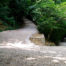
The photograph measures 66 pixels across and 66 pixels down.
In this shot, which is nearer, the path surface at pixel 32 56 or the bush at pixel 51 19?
the path surface at pixel 32 56

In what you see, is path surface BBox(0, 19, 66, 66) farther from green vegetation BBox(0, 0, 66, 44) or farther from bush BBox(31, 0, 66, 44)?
bush BBox(31, 0, 66, 44)

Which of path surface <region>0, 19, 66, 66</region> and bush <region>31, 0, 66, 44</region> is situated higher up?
path surface <region>0, 19, 66, 66</region>

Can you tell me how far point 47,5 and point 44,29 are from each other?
2.12 m

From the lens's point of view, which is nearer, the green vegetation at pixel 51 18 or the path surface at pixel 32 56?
the path surface at pixel 32 56

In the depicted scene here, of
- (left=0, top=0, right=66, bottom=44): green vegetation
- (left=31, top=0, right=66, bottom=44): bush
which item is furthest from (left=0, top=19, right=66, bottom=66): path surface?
(left=31, top=0, right=66, bottom=44): bush

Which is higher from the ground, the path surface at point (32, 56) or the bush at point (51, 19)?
the path surface at point (32, 56)

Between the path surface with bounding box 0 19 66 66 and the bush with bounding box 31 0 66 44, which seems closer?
the path surface with bounding box 0 19 66 66

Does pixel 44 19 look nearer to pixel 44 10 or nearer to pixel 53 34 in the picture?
pixel 44 10

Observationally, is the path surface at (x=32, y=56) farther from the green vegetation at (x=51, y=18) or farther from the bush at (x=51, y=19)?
the bush at (x=51, y=19)

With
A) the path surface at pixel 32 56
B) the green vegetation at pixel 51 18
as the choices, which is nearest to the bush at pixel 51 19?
the green vegetation at pixel 51 18

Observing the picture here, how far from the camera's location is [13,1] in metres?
15.9

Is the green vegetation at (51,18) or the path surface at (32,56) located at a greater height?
the path surface at (32,56)

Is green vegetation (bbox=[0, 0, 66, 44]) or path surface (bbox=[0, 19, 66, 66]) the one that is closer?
path surface (bbox=[0, 19, 66, 66])

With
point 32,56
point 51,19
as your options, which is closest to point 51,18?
point 51,19
